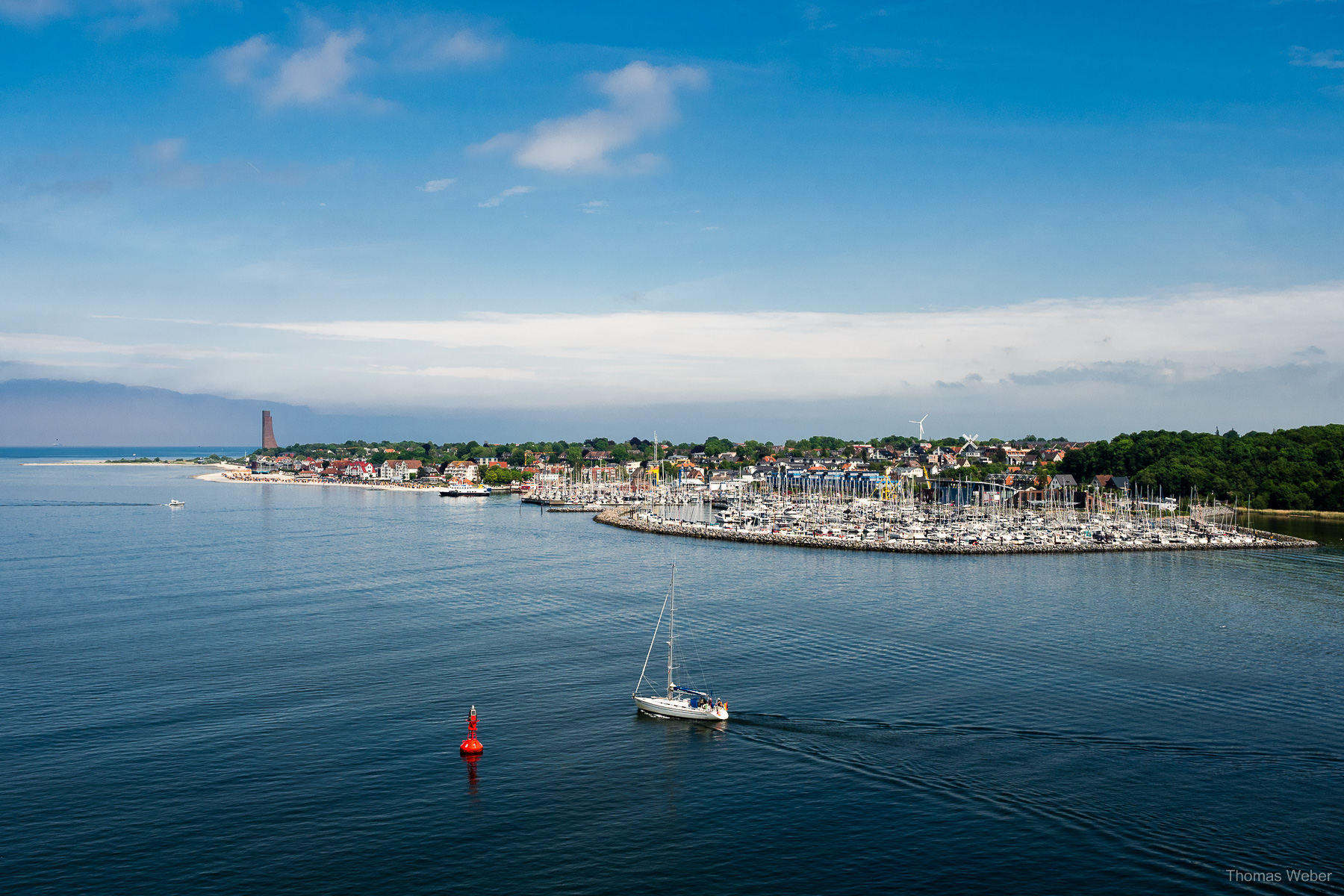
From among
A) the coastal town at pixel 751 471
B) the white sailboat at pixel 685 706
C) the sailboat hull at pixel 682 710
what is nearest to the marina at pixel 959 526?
the coastal town at pixel 751 471

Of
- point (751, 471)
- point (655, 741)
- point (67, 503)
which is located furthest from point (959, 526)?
point (67, 503)

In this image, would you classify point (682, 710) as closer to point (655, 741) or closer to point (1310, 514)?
point (655, 741)

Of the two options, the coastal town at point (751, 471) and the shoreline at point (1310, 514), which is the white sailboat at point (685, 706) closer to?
the shoreline at point (1310, 514)

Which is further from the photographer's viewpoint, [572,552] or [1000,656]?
[572,552]

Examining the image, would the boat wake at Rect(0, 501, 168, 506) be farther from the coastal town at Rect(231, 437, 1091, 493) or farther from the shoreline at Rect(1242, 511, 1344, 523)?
the shoreline at Rect(1242, 511, 1344, 523)

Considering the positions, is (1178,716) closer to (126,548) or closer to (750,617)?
(750,617)

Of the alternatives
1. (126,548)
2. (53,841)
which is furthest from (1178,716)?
(126,548)

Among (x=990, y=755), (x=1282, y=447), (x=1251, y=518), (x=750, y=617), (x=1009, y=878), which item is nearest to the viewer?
(x=1009, y=878)
